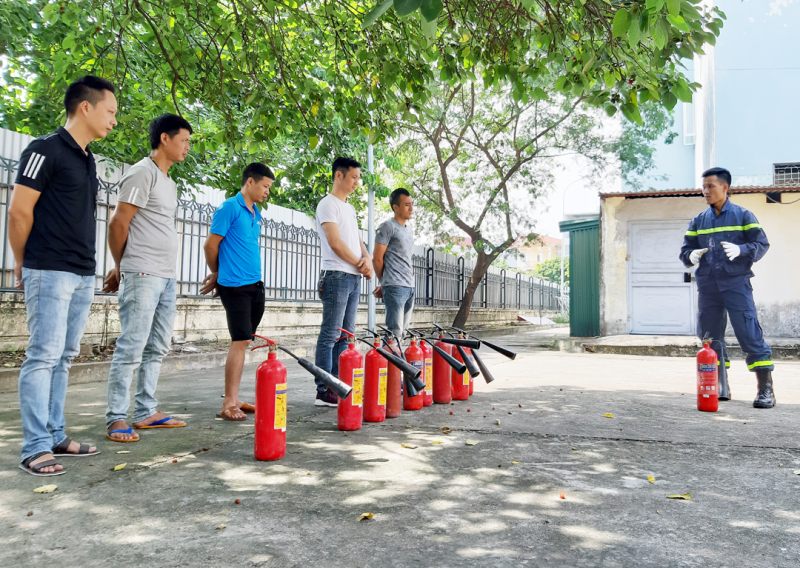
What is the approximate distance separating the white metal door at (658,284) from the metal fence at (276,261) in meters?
5.77

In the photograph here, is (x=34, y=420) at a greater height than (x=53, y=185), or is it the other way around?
(x=53, y=185)

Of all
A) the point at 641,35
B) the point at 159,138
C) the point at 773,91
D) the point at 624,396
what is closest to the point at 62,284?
the point at 159,138

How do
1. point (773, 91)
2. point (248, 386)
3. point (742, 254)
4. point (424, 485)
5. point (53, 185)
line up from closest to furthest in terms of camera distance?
point (424, 485) → point (53, 185) → point (742, 254) → point (248, 386) → point (773, 91)

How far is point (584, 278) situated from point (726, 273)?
928 cm

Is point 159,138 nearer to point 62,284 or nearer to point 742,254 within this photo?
point 62,284

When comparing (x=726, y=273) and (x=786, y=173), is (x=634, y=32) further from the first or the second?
(x=786, y=173)

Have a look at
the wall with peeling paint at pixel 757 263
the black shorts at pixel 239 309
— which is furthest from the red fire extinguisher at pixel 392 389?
the wall with peeling paint at pixel 757 263

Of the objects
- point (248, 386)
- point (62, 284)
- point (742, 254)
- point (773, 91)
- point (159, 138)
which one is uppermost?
point (773, 91)

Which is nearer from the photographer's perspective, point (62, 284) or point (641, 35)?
point (641, 35)

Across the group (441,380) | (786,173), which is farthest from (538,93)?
(786,173)

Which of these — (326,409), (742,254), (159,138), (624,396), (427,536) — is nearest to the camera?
(427,536)

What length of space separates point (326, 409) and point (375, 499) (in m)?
2.32

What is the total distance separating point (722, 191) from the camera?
215 inches

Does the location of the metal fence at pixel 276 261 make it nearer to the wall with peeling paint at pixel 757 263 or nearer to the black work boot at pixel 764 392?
the wall with peeling paint at pixel 757 263
